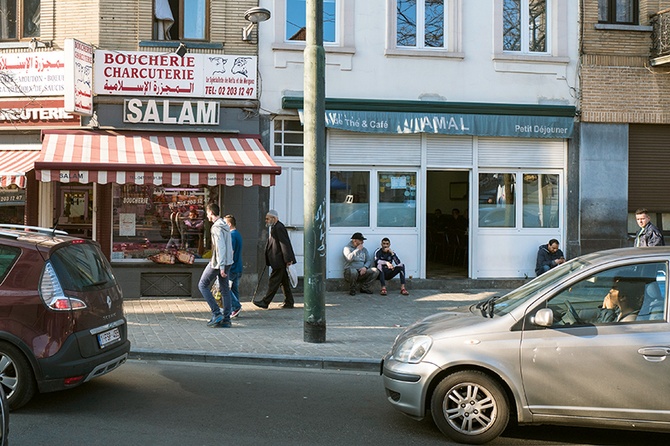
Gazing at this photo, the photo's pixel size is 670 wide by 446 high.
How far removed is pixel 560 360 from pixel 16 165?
1008cm

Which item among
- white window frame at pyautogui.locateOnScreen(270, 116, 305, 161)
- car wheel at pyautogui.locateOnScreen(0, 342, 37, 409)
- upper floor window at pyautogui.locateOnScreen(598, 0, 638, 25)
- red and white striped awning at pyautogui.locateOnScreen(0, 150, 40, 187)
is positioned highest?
upper floor window at pyautogui.locateOnScreen(598, 0, 638, 25)

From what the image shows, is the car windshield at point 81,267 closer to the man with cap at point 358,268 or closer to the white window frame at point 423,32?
the man with cap at point 358,268

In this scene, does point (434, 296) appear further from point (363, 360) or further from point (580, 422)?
point (580, 422)

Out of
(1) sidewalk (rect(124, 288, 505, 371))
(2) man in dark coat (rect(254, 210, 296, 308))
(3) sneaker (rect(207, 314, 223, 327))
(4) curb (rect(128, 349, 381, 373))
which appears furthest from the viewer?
(2) man in dark coat (rect(254, 210, 296, 308))

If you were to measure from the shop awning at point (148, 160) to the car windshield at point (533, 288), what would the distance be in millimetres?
6438

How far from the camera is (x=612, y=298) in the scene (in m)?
5.57

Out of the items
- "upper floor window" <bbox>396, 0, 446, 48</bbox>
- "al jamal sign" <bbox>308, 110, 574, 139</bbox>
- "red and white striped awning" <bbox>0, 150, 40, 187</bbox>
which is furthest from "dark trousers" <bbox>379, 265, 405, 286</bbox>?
"red and white striped awning" <bbox>0, 150, 40, 187</bbox>

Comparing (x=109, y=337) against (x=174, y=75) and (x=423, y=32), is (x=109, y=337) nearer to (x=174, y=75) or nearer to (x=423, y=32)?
(x=174, y=75)

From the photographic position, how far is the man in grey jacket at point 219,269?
10.1 meters

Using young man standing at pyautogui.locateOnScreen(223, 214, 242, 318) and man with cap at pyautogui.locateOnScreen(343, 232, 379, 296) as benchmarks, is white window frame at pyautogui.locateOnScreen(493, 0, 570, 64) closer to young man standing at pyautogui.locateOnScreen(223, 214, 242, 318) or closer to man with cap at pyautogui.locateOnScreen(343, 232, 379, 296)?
man with cap at pyautogui.locateOnScreen(343, 232, 379, 296)

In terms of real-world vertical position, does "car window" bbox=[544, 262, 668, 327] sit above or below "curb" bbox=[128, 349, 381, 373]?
above

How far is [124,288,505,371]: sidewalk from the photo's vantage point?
8516 mm

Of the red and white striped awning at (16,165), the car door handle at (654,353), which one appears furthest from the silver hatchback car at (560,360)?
the red and white striped awning at (16,165)

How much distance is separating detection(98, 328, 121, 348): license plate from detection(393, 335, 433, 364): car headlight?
8.96 ft
